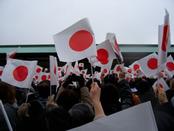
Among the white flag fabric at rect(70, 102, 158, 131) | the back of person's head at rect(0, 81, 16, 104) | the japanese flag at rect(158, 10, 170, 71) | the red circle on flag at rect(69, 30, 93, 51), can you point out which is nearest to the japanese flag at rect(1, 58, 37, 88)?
the red circle on flag at rect(69, 30, 93, 51)

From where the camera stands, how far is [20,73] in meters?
4.21

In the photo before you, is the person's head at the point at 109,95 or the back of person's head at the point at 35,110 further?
the person's head at the point at 109,95

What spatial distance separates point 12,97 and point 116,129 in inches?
75.3

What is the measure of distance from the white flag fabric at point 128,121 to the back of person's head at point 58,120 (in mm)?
834

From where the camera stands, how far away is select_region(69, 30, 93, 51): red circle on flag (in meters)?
3.33

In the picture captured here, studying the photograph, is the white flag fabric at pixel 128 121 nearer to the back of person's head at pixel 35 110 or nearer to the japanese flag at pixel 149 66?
the back of person's head at pixel 35 110

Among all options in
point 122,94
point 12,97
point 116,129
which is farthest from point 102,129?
point 122,94

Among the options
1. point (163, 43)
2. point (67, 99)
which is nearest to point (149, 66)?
point (163, 43)

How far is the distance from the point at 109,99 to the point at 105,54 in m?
1.98

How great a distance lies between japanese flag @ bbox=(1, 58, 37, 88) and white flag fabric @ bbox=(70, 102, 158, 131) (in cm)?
272

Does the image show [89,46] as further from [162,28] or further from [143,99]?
[143,99]

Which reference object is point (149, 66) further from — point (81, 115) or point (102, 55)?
point (81, 115)

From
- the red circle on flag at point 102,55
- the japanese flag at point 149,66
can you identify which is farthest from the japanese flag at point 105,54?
the japanese flag at point 149,66

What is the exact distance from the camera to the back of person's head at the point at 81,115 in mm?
2350
